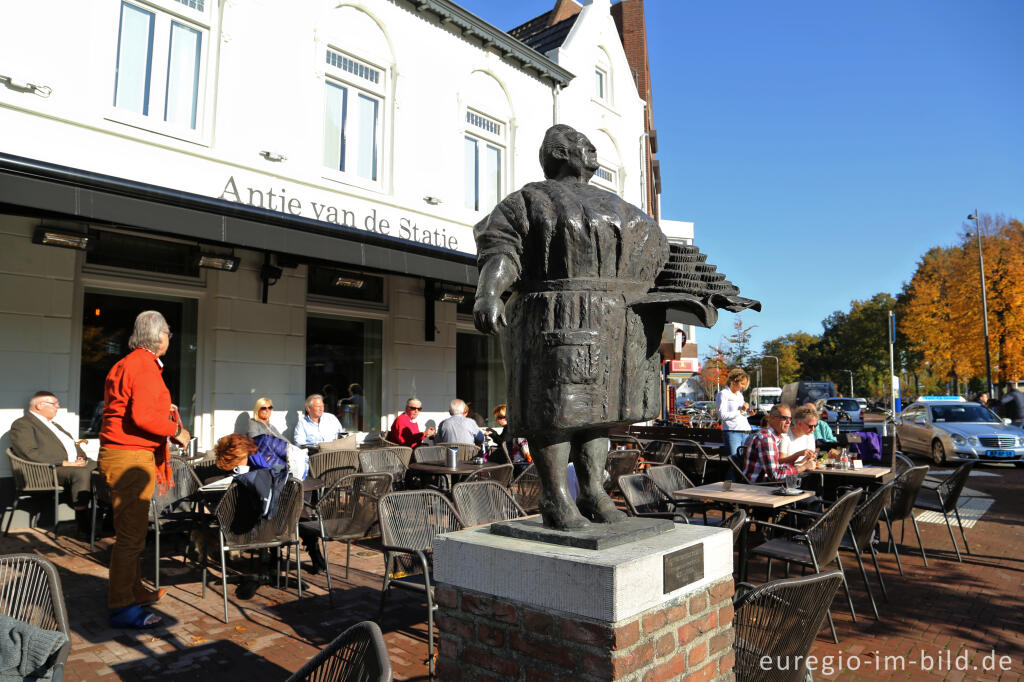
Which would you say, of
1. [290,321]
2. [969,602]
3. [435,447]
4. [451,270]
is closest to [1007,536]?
[969,602]

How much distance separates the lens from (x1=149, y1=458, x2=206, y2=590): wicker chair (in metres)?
5.27

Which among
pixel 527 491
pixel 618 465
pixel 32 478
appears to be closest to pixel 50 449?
pixel 32 478

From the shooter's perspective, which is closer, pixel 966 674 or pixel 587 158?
pixel 587 158

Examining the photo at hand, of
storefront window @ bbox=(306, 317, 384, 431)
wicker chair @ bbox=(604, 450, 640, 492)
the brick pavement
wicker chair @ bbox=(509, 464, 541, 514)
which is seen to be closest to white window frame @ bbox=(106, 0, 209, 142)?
storefront window @ bbox=(306, 317, 384, 431)

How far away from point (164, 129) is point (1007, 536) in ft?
37.0

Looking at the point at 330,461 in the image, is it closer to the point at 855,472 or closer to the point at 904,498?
the point at 855,472

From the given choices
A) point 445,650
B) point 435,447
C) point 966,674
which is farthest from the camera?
point 435,447

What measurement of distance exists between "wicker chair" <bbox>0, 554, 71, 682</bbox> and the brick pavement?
1.29 metres

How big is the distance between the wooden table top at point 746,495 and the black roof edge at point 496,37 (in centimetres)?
1009

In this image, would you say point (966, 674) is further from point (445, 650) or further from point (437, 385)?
point (437, 385)

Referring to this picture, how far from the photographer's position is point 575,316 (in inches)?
102

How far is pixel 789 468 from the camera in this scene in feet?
20.8

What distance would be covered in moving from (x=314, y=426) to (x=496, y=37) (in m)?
8.74

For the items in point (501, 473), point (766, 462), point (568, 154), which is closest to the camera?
point (568, 154)
